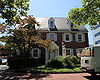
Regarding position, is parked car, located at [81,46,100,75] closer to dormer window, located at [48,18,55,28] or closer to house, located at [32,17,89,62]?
house, located at [32,17,89,62]

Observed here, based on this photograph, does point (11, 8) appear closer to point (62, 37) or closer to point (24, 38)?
point (24, 38)

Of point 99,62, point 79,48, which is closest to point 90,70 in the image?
point 99,62

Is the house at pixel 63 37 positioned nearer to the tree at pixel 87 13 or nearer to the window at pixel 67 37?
the window at pixel 67 37

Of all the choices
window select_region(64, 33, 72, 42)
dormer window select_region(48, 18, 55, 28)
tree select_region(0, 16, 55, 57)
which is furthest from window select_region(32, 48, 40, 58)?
tree select_region(0, 16, 55, 57)

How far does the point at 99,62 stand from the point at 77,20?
482 cm

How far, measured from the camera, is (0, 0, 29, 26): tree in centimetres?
880

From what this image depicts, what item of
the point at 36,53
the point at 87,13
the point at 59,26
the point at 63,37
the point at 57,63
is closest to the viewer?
the point at 87,13

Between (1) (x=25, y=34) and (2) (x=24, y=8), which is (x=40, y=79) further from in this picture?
(1) (x=25, y=34)

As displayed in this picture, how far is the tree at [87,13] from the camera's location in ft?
36.5

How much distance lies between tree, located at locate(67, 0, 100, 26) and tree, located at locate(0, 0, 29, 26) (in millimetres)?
4768

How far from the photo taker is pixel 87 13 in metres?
11.9

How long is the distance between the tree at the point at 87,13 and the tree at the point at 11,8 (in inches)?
188

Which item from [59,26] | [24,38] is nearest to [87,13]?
[24,38]

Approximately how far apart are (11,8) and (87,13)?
6659 millimetres
